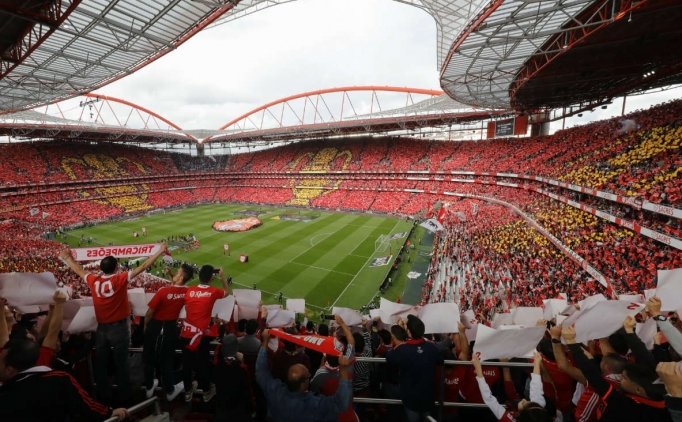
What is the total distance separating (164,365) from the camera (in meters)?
4.66

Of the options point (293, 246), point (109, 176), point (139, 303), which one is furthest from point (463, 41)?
point (109, 176)

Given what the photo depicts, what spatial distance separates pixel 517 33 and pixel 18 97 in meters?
34.5

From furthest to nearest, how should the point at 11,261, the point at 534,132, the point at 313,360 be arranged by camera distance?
the point at 534,132, the point at 11,261, the point at 313,360

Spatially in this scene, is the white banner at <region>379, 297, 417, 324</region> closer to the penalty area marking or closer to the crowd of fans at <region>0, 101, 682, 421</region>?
the crowd of fans at <region>0, 101, 682, 421</region>

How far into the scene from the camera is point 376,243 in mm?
32031

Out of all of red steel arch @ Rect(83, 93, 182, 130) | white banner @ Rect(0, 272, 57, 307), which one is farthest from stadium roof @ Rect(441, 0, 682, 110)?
red steel arch @ Rect(83, 93, 182, 130)

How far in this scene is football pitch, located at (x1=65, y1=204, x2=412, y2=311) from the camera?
73.3 ft

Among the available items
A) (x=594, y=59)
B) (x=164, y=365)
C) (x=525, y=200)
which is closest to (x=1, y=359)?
(x=164, y=365)

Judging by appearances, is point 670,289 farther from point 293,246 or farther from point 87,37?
point 293,246

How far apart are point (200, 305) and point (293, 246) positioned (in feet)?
88.7

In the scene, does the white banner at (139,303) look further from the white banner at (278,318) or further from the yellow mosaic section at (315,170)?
the yellow mosaic section at (315,170)

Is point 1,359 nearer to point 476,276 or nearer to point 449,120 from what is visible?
point 476,276

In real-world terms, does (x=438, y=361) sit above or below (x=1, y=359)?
below

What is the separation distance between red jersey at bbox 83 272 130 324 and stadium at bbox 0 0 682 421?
0.02 metres
